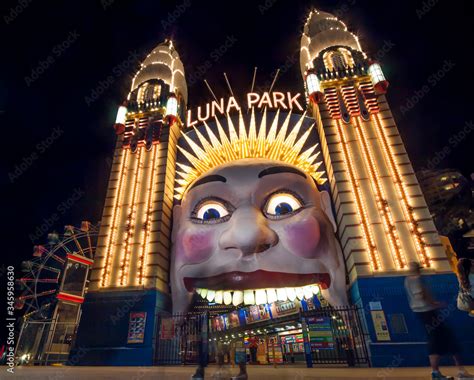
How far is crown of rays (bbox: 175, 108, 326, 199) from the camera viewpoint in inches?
523

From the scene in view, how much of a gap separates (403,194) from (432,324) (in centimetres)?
794

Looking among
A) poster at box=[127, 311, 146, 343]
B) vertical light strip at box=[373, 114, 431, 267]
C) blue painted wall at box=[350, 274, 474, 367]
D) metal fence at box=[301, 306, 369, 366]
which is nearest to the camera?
blue painted wall at box=[350, 274, 474, 367]

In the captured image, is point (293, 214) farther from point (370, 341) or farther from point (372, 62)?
point (372, 62)

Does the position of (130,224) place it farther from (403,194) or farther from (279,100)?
(403,194)

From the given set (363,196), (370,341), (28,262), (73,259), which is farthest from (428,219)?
(28,262)

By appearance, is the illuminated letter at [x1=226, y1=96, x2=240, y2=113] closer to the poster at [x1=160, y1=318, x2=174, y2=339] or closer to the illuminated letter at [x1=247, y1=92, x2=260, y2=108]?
the illuminated letter at [x1=247, y1=92, x2=260, y2=108]

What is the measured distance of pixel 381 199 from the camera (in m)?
11.7

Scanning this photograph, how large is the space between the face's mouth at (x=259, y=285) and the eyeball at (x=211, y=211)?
2123 mm


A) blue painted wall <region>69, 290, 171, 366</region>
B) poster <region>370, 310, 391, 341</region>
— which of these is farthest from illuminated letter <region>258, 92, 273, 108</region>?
poster <region>370, 310, 391, 341</region>

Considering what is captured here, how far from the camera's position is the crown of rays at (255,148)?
13289 millimetres

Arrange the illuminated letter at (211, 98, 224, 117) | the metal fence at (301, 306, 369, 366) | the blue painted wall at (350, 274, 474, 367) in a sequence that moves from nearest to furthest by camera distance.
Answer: the blue painted wall at (350, 274, 474, 367) → the metal fence at (301, 306, 369, 366) → the illuminated letter at (211, 98, 224, 117)

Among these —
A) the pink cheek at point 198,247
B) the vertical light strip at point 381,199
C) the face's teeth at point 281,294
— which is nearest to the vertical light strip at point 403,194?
the vertical light strip at point 381,199

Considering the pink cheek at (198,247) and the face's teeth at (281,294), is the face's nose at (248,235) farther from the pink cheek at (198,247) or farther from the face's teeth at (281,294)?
the face's teeth at (281,294)

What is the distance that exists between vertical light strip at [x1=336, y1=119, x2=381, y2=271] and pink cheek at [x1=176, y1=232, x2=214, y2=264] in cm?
565
